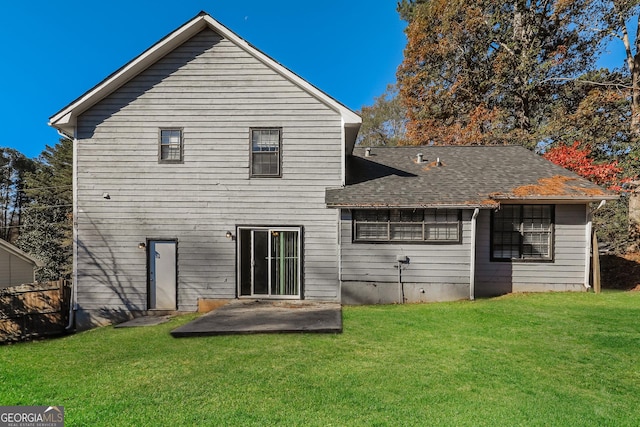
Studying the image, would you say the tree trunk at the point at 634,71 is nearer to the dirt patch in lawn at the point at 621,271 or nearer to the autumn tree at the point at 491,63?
the autumn tree at the point at 491,63

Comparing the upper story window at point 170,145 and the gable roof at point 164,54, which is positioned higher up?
the gable roof at point 164,54

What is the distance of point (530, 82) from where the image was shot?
18328mm

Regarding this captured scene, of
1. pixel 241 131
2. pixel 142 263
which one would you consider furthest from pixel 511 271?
pixel 142 263

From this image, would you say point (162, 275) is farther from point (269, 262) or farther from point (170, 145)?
point (170, 145)

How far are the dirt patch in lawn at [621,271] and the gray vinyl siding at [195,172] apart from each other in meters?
11.7

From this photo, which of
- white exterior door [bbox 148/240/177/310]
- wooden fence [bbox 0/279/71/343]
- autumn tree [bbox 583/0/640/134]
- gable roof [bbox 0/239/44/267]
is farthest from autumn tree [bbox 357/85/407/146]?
gable roof [bbox 0/239/44/267]

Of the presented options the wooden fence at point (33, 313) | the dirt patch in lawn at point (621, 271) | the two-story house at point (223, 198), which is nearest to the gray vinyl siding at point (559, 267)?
the two-story house at point (223, 198)

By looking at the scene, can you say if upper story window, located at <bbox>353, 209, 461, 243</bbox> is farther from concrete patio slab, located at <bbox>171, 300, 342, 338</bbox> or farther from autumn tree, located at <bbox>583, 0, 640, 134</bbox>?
autumn tree, located at <bbox>583, 0, 640, 134</bbox>

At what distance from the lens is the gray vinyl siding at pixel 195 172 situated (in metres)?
9.41

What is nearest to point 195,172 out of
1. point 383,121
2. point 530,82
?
point 530,82

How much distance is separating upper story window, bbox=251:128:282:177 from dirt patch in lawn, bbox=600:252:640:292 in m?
13.4

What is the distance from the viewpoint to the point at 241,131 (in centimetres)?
945

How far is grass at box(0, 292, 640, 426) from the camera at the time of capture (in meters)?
3.54

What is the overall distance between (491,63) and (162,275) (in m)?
22.3
